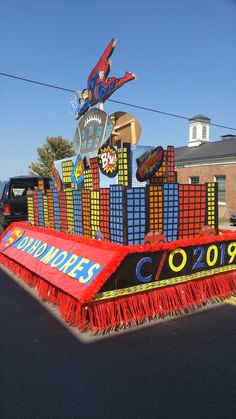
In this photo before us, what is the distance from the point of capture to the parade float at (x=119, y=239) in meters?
4.11

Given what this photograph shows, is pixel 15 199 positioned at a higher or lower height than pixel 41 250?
higher

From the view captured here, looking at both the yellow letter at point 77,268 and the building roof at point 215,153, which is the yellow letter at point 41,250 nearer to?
the yellow letter at point 77,268

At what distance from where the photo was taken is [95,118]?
A: 23.6 feet

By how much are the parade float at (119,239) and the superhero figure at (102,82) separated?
0.07 feet

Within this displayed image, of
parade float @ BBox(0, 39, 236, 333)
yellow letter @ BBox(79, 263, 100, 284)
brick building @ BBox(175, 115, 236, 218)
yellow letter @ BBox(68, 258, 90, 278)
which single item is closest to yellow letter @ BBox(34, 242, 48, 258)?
parade float @ BBox(0, 39, 236, 333)

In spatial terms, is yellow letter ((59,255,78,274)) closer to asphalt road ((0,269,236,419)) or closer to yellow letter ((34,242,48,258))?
asphalt road ((0,269,236,419))

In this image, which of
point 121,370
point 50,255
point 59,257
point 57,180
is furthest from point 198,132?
point 121,370

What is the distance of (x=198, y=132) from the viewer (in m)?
30.5

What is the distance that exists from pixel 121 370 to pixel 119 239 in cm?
241

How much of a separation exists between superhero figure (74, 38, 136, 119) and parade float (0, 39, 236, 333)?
21 mm

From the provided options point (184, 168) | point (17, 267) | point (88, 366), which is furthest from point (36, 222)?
point (184, 168)

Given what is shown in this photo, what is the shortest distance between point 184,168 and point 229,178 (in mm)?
4523

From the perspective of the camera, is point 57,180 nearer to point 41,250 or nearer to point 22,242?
point 22,242

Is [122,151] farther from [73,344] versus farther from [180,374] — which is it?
[180,374]
